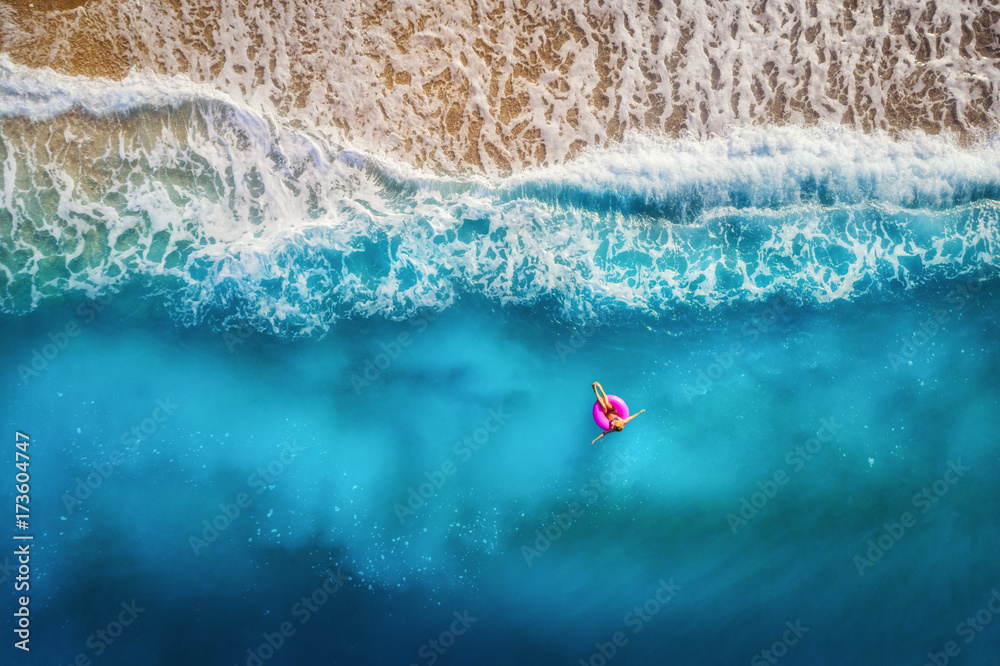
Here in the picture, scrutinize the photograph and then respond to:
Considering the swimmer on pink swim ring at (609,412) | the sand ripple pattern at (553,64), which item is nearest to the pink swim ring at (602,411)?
the swimmer on pink swim ring at (609,412)

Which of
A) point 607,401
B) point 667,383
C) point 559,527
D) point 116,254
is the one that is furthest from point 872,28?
point 116,254

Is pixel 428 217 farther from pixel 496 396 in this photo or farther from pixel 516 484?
pixel 516 484

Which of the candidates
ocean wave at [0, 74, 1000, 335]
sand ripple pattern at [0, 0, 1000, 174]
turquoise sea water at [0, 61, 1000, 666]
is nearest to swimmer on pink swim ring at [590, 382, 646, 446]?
turquoise sea water at [0, 61, 1000, 666]

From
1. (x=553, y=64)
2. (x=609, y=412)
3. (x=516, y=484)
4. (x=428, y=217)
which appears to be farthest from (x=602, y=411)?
(x=553, y=64)

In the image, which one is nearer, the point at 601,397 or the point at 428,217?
the point at 601,397

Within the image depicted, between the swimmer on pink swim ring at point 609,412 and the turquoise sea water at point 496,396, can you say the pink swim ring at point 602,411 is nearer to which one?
the swimmer on pink swim ring at point 609,412

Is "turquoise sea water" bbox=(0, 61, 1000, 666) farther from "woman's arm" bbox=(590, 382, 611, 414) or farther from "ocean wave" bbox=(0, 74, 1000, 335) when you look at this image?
"woman's arm" bbox=(590, 382, 611, 414)
